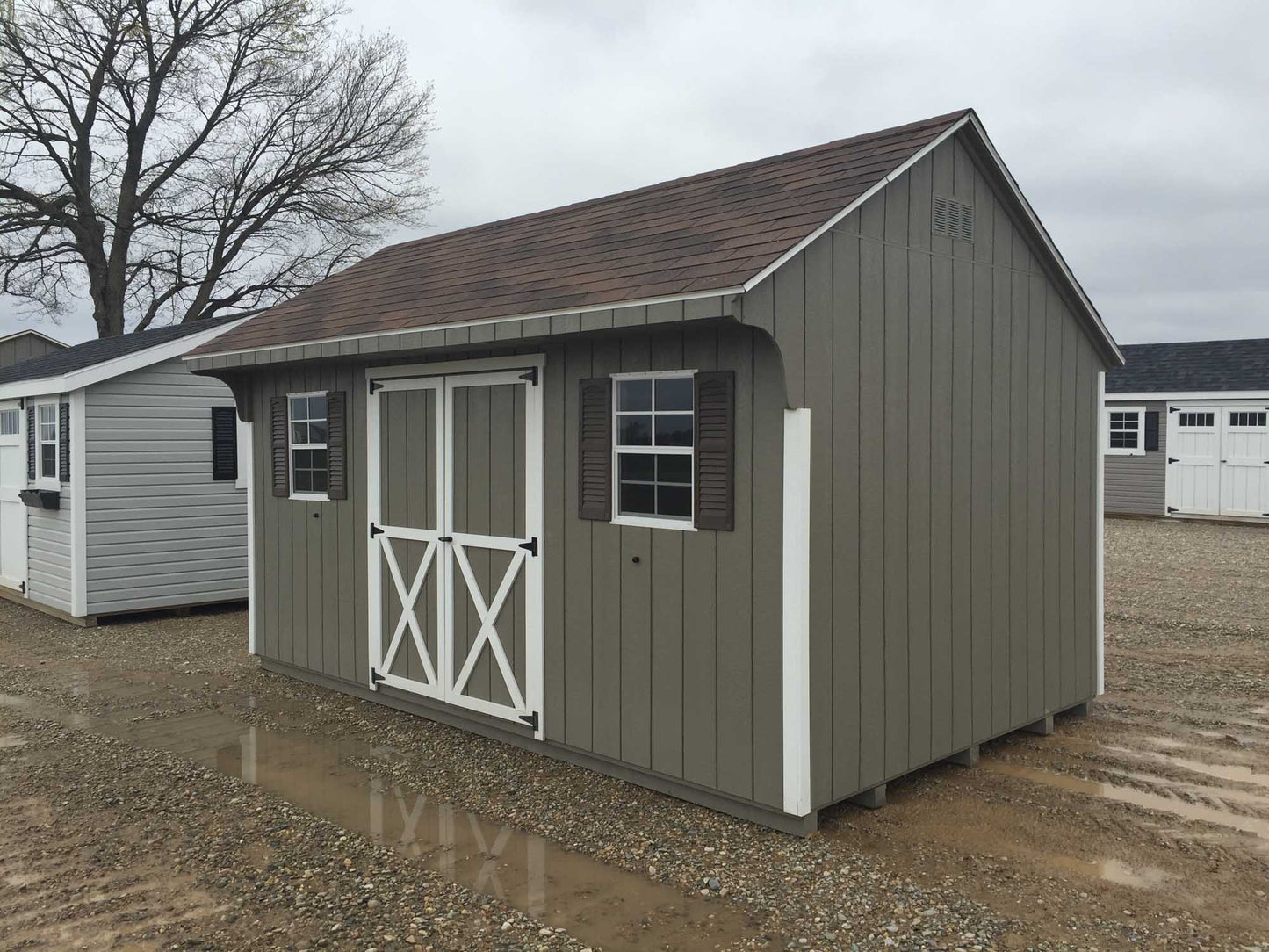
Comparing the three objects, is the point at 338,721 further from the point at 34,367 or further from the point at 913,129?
the point at 34,367

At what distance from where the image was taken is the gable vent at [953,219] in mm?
5500

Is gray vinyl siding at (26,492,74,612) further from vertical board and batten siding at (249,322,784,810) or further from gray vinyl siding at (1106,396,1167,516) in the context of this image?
gray vinyl siding at (1106,396,1167,516)

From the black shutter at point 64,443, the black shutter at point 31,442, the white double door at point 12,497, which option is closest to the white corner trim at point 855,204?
the black shutter at point 64,443

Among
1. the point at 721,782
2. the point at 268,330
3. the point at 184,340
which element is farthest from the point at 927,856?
the point at 184,340

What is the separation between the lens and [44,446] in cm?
1113

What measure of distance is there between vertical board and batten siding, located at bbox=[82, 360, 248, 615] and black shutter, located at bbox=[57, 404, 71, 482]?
0.23 m

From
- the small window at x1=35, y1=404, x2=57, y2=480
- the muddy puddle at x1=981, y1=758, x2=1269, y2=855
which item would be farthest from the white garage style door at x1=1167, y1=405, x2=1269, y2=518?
the small window at x1=35, y1=404, x2=57, y2=480

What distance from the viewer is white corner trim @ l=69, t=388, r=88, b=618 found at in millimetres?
10219

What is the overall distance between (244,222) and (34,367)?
1130 cm

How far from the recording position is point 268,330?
792 cm

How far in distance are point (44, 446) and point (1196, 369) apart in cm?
1930

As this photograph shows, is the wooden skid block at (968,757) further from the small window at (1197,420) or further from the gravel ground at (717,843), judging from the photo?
the small window at (1197,420)

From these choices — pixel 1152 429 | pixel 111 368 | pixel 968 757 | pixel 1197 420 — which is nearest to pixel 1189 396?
pixel 1197 420

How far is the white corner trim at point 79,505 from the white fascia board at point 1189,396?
16418 millimetres
